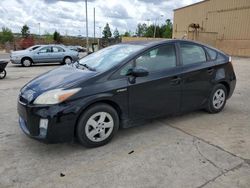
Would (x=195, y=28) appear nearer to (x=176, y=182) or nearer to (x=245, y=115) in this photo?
(x=245, y=115)

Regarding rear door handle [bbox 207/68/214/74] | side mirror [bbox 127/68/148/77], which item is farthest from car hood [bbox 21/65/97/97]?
rear door handle [bbox 207/68/214/74]

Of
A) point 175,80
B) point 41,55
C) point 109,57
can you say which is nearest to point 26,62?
point 41,55

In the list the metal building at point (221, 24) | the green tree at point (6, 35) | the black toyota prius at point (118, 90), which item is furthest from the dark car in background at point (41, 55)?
the green tree at point (6, 35)

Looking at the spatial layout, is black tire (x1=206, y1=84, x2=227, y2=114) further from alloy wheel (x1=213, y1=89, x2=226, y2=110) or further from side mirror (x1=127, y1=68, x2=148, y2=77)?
side mirror (x1=127, y1=68, x2=148, y2=77)

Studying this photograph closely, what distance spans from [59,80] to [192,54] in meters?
2.48

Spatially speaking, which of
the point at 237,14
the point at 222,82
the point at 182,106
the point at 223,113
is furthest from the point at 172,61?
the point at 237,14

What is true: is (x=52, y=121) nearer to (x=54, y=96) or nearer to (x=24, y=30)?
(x=54, y=96)

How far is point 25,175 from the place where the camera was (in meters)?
3.18

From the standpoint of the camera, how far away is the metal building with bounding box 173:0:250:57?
28078 mm

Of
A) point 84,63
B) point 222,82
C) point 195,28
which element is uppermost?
point 195,28

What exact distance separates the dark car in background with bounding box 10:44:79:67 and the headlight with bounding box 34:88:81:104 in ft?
45.4

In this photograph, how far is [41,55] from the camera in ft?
56.1

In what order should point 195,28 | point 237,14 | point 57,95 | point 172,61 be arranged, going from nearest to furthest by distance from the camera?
point 57,95
point 172,61
point 237,14
point 195,28

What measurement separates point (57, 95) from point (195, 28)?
34.0 metres
